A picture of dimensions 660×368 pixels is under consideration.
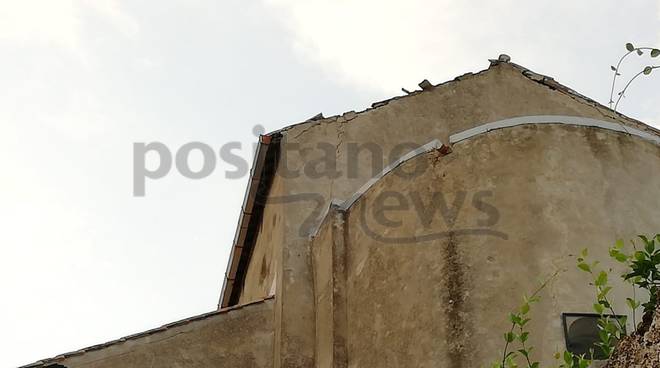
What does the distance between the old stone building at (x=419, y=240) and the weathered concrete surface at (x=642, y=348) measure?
5.20 m

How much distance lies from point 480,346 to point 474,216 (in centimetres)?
149

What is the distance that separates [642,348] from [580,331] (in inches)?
225

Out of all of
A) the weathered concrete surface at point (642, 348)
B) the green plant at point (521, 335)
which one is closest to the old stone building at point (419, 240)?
the green plant at point (521, 335)

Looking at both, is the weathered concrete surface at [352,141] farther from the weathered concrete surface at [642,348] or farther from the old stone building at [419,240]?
the weathered concrete surface at [642,348]

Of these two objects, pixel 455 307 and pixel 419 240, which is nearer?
pixel 455 307

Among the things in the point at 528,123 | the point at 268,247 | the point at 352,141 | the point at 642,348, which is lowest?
the point at 642,348

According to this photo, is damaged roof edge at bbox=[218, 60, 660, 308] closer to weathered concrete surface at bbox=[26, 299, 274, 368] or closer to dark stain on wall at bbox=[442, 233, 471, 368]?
weathered concrete surface at bbox=[26, 299, 274, 368]

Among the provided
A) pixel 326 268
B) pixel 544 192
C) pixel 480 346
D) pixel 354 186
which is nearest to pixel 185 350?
pixel 326 268

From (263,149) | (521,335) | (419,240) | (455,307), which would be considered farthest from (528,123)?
(521,335)

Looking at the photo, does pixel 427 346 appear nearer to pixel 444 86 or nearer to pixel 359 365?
pixel 359 365

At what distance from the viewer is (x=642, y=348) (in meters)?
3.88

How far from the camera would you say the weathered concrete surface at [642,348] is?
3.76 metres

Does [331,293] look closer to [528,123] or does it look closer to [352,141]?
[352,141]

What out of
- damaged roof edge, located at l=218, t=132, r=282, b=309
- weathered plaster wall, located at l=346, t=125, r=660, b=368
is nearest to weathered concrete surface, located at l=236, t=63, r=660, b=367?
damaged roof edge, located at l=218, t=132, r=282, b=309
